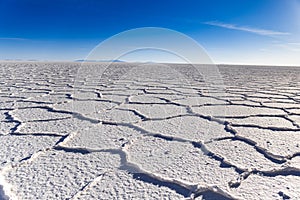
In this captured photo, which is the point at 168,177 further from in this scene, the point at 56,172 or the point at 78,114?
the point at 78,114

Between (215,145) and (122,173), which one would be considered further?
(215,145)

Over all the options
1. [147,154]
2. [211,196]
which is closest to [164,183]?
[211,196]

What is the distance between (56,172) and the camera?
3.43ft

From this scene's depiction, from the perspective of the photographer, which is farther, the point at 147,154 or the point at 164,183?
the point at 147,154

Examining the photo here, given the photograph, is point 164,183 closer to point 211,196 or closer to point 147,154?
point 211,196

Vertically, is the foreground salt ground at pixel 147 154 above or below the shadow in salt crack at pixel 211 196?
above

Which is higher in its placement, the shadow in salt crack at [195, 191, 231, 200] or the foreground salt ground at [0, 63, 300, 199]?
the foreground salt ground at [0, 63, 300, 199]

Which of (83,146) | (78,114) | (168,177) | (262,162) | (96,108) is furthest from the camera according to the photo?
(96,108)

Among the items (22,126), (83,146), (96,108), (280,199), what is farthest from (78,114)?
(280,199)

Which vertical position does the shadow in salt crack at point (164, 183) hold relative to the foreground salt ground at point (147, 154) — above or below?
below

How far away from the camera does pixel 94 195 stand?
2.93 feet

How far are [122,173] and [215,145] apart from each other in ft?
1.95

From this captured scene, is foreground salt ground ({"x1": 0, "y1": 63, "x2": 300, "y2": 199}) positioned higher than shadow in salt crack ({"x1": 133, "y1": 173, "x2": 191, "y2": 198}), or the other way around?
foreground salt ground ({"x1": 0, "y1": 63, "x2": 300, "y2": 199})

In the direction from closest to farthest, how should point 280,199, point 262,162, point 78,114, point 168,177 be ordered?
point 280,199
point 168,177
point 262,162
point 78,114
